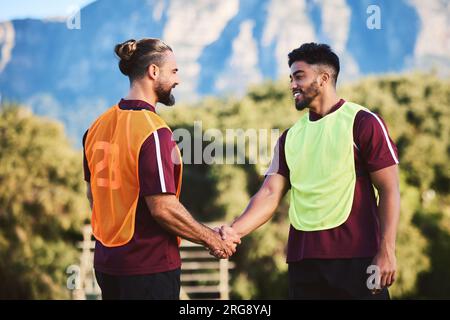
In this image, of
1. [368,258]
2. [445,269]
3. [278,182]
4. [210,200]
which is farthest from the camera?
[210,200]

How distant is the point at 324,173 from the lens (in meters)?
3.39

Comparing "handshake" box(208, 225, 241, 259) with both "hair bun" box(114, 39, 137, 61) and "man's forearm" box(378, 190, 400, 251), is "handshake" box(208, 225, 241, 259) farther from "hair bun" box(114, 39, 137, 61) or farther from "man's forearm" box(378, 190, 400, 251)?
"hair bun" box(114, 39, 137, 61)

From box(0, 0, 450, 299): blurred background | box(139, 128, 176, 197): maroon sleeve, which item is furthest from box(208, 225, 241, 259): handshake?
box(0, 0, 450, 299): blurred background

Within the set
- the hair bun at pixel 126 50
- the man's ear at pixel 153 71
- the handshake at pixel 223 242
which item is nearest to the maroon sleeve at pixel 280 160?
the handshake at pixel 223 242

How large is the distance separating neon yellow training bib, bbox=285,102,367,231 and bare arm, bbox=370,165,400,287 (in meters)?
0.13

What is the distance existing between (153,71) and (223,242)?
93 centimetres

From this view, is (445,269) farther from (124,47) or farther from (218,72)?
(218,72)

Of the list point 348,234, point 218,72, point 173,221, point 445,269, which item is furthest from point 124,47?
point 218,72

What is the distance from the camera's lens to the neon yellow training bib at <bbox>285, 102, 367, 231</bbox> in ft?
11.0

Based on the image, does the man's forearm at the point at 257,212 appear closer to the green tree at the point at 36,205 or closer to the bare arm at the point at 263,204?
the bare arm at the point at 263,204

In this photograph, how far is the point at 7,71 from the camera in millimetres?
30750

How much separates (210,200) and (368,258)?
50.1ft

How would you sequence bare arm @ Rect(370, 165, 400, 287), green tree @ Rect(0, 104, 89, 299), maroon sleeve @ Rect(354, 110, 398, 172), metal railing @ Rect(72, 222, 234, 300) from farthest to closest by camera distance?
green tree @ Rect(0, 104, 89, 299)
metal railing @ Rect(72, 222, 234, 300)
maroon sleeve @ Rect(354, 110, 398, 172)
bare arm @ Rect(370, 165, 400, 287)

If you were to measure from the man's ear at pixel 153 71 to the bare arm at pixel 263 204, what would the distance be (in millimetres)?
839
